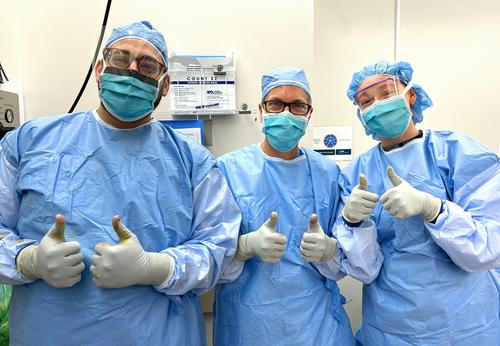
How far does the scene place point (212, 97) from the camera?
4.66 ft

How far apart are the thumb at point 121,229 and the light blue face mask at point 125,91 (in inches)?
11.4

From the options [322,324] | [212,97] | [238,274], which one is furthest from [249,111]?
[322,324]

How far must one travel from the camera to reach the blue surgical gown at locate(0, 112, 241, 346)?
77cm

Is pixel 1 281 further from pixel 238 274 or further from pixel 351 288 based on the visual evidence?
pixel 351 288

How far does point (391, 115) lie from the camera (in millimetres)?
1019

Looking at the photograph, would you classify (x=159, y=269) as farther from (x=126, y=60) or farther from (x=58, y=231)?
(x=126, y=60)

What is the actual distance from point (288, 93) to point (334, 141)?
968mm

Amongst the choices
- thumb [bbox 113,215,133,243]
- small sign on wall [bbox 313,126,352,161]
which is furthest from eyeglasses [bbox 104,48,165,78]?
small sign on wall [bbox 313,126,352,161]

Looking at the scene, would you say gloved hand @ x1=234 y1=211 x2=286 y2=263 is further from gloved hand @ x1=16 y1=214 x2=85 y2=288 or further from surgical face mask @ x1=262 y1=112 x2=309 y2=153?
gloved hand @ x1=16 y1=214 x2=85 y2=288

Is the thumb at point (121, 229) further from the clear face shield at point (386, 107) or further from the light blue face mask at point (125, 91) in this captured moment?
the clear face shield at point (386, 107)

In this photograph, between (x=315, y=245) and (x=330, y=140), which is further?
(x=330, y=140)

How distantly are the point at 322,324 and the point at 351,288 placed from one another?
84 cm

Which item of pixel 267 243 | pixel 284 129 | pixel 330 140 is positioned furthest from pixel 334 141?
pixel 267 243

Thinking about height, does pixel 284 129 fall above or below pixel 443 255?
above
